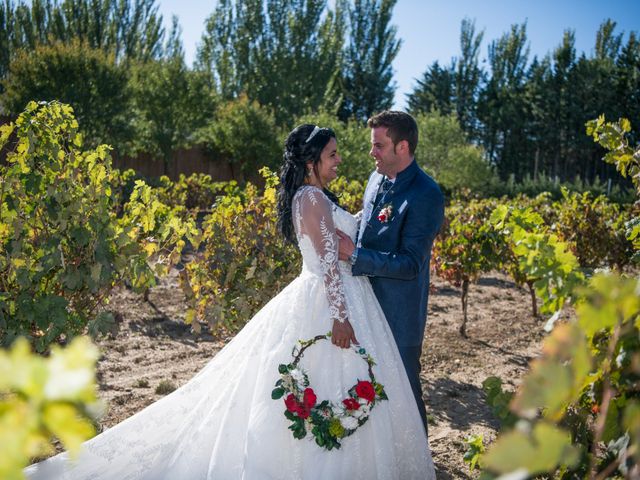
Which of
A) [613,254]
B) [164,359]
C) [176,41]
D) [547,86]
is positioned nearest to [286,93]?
[176,41]

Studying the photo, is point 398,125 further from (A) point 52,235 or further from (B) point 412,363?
(A) point 52,235

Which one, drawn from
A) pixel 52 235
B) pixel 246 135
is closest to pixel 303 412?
pixel 52 235

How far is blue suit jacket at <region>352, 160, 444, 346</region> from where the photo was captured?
3.08 m

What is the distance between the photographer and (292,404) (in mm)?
2891

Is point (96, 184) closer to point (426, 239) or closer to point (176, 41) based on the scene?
point (426, 239)

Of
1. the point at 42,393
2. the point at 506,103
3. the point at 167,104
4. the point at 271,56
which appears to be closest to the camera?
the point at 42,393

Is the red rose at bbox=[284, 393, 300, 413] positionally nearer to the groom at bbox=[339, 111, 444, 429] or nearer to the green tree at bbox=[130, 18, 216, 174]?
the groom at bbox=[339, 111, 444, 429]

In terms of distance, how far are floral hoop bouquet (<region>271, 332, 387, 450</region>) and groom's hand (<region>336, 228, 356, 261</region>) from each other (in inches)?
20.8

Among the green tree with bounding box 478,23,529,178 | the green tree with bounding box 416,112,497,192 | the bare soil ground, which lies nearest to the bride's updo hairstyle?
the bare soil ground

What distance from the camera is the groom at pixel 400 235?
3100 mm

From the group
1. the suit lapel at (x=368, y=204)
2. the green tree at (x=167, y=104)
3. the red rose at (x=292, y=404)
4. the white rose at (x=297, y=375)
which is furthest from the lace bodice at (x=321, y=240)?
the green tree at (x=167, y=104)

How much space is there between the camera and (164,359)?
5.73 m

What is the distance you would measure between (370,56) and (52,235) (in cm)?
3940

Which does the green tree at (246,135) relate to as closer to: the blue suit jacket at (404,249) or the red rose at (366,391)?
the blue suit jacket at (404,249)
